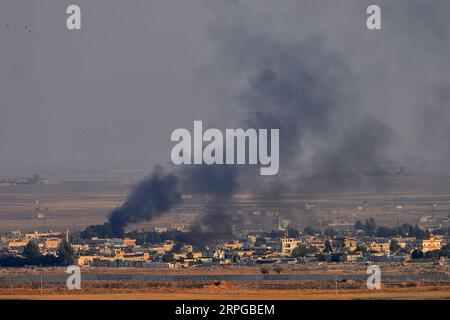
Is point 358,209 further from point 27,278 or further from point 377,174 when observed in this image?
point 27,278

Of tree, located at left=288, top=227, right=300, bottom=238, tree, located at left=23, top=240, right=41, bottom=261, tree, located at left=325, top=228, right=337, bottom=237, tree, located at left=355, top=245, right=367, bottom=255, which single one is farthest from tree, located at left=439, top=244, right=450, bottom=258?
tree, located at left=23, top=240, right=41, bottom=261

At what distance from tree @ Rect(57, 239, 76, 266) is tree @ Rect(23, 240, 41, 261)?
1027mm

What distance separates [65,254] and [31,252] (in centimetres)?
172

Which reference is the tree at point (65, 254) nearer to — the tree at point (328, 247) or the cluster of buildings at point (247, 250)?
→ the cluster of buildings at point (247, 250)

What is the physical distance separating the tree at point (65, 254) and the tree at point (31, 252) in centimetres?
103

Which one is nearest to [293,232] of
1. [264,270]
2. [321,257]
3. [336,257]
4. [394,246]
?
[394,246]

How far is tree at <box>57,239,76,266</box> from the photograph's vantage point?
70.0 m

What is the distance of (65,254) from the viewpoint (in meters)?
71.2

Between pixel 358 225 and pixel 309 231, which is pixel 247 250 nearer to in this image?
pixel 309 231

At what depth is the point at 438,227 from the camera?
89.5m

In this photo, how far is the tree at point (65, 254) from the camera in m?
70.0

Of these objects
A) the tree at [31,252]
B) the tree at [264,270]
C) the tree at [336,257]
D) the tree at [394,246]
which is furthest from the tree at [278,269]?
the tree at [31,252]
